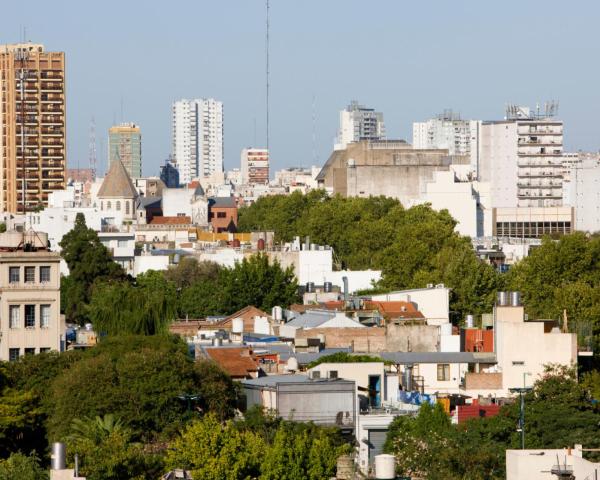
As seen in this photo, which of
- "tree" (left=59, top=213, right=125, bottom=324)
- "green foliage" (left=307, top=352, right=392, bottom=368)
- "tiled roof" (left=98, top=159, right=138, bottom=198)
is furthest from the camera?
"tiled roof" (left=98, top=159, right=138, bottom=198)

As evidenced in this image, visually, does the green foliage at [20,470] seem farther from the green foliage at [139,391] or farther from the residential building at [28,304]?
the residential building at [28,304]

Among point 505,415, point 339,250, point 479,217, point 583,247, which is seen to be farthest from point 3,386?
point 479,217

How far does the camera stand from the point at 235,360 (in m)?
57.3

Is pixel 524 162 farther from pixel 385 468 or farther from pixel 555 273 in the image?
pixel 385 468

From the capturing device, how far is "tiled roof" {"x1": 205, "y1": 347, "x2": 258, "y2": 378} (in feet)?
182

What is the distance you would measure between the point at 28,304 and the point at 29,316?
14.2 inches

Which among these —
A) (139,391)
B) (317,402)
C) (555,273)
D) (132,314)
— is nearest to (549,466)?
(317,402)

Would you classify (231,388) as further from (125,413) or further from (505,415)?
(505,415)

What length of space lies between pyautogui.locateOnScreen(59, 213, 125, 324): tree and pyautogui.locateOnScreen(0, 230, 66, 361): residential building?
33.3 metres

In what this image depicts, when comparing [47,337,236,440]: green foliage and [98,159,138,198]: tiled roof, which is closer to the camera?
[47,337,236,440]: green foliage

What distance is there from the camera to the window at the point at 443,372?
58844mm

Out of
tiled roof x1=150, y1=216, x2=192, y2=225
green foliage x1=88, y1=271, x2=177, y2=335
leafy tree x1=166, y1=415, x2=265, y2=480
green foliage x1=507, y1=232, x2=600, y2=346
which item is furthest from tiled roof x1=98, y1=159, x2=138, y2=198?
leafy tree x1=166, y1=415, x2=265, y2=480

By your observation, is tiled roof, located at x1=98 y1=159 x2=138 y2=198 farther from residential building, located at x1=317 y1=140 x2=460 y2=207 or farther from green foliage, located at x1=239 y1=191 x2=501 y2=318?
residential building, located at x1=317 y1=140 x2=460 y2=207

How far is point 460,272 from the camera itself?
96.6m
